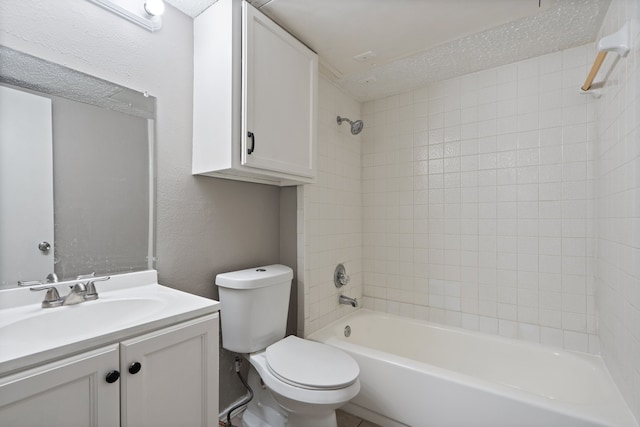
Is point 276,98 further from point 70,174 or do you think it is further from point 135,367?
point 135,367

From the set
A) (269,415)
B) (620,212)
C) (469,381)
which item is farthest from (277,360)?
(620,212)

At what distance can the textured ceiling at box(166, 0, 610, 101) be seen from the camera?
1.41 m

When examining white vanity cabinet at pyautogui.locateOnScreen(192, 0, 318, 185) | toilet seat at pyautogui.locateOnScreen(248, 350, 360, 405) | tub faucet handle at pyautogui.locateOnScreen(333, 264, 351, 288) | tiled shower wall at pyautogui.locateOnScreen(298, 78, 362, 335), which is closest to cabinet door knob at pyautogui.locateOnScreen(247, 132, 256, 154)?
white vanity cabinet at pyautogui.locateOnScreen(192, 0, 318, 185)

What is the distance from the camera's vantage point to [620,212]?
1.28 meters

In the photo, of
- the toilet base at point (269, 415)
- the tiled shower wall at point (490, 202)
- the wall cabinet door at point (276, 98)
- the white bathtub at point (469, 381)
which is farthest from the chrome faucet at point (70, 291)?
the tiled shower wall at point (490, 202)

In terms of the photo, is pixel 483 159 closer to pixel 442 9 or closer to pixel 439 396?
pixel 442 9

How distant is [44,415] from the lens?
0.72 metres

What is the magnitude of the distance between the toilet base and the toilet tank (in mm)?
261

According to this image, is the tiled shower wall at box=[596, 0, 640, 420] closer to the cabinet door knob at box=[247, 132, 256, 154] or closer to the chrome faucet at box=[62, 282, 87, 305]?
the cabinet door knob at box=[247, 132, 256, 154]

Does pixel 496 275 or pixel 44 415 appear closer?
pixel 44 415

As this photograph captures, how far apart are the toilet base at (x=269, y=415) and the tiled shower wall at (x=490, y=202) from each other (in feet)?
3.80

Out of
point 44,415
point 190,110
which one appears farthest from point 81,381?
point 190,110

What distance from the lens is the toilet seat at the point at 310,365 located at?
1.26 meters

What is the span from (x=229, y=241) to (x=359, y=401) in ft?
3.92
